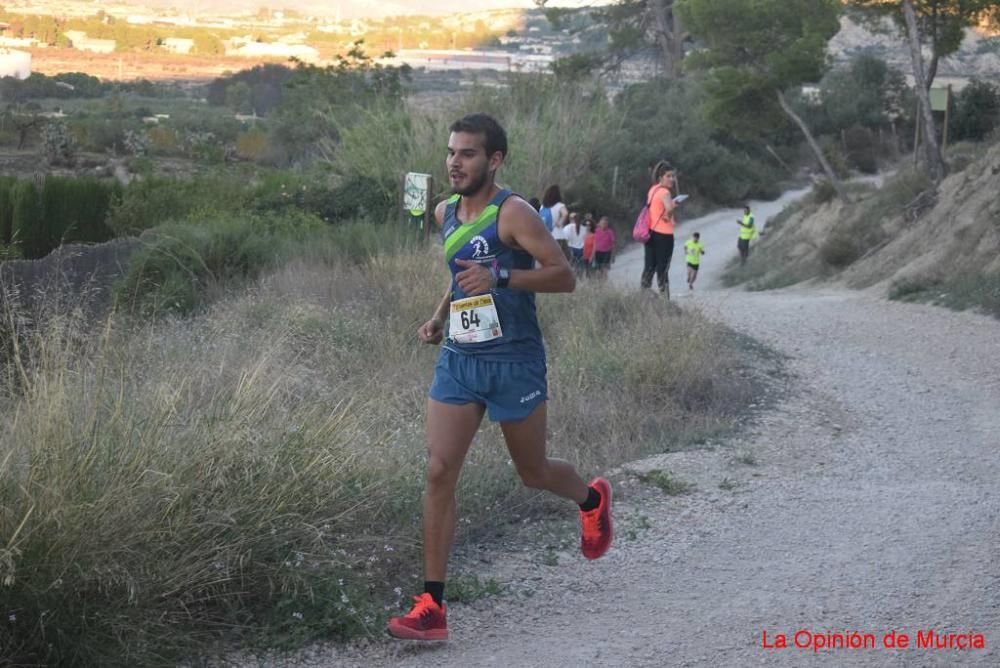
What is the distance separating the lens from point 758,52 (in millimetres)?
37656

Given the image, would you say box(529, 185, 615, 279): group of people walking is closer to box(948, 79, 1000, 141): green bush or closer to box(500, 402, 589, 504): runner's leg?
box(500, 402, 589, 504): runner's leg

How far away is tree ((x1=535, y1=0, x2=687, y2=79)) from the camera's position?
2356 inches

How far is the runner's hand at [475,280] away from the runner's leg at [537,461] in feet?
1.82

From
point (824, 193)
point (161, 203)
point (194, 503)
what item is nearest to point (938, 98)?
point (824, 193)

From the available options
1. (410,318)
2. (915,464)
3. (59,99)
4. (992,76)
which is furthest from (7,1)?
(915,464)

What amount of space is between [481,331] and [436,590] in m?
0.99

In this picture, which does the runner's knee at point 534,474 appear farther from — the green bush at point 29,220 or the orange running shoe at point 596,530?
the green bush at point 29,220

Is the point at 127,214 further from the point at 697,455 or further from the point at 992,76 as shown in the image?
the point at 992,76

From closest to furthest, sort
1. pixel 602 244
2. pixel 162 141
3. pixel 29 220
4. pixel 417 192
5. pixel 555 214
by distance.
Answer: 1. pixel 417 192
2. pixel 555 214
3. pixel 602 244
4. pixel 29 220
5. pixel 162 141

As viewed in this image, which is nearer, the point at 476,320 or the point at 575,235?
the point at 476,320

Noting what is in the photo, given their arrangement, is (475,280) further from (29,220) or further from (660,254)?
(29,220)

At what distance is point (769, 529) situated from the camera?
7.05m

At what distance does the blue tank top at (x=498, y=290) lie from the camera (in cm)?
530

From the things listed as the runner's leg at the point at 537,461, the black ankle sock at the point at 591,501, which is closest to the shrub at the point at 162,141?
the black ankle sock at the point at 591,501
